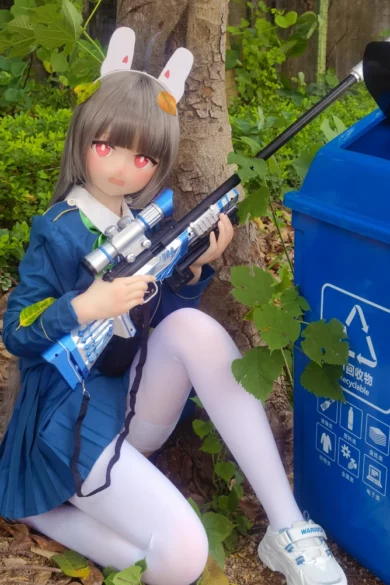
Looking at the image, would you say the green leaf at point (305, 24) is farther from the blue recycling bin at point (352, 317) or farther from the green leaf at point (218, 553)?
the green leaf at point (218, 553)

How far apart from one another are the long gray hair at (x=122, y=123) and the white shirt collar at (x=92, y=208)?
3cm

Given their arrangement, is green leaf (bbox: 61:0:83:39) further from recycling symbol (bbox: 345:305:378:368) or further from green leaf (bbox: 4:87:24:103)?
green leaf (bbox: 4:87:24:103)

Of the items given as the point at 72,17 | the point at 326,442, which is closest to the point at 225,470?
the point at 326,442

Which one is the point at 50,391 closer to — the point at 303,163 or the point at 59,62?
the point at 303,163

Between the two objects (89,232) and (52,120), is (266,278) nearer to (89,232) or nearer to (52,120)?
(89,232)

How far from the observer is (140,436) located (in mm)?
1901

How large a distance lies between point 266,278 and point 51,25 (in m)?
0.89

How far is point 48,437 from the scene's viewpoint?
167cm

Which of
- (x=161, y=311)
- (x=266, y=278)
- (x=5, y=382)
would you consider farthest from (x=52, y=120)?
(x=266, y=278)

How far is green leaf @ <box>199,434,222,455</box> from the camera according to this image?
1980 mm

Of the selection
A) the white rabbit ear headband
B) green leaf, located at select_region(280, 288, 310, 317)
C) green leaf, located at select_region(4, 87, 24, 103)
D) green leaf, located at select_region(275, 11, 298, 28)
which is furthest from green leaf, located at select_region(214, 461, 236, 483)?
green leaf, located at select_region(275, 11, 298, 28)

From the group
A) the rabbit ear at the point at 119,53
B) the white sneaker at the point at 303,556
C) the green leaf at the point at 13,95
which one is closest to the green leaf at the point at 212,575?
the white sneaker at the point at 303,556

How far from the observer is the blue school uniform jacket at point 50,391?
5.43ft

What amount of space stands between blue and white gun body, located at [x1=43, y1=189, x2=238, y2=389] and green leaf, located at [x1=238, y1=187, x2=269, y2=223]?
0.27ft
